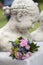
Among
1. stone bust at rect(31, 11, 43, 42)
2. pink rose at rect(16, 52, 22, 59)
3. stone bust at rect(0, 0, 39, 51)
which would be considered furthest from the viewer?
stone bust at rect(31, 11, 43, 42)

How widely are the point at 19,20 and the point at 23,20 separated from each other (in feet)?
0.13

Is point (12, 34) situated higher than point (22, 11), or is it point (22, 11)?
point (22, 11)

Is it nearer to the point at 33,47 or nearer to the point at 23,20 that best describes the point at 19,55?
the point at 33,47

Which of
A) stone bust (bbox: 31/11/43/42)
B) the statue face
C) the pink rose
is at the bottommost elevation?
stone bust (bbox: 31/11/43/42)

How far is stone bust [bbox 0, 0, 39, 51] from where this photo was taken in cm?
339

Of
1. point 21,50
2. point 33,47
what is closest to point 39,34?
point 33,47

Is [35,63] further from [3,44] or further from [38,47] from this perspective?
[3,44]

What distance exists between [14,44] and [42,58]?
14.9 inches

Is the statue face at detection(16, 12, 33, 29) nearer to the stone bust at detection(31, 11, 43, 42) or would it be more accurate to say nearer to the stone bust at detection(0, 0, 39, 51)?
the stone bust at detection(0, 0, 39, 51)

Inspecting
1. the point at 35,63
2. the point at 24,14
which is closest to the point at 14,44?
the point at 35,63

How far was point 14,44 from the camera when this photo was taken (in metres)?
3.02

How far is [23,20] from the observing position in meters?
3.44

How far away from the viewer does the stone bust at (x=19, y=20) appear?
11.1 ft

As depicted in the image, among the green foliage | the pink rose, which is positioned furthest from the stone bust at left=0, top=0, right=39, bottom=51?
the pink rose
